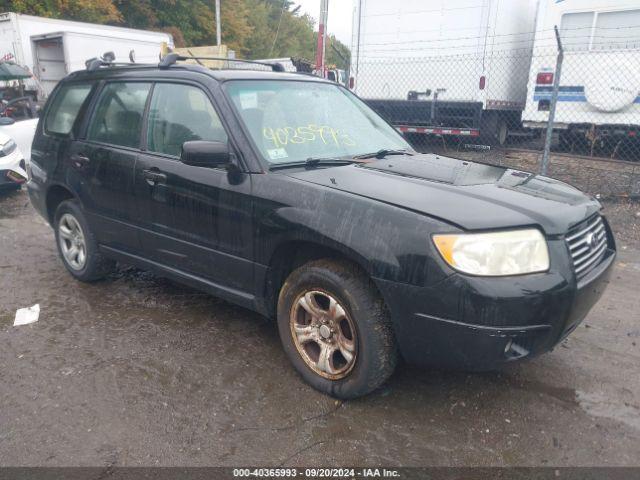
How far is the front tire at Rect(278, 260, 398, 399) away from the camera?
108 inches

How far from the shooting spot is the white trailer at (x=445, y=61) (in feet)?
36.2

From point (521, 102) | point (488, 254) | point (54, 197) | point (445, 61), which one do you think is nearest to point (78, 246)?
point (54, 197)

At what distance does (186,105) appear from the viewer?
3.60 meters

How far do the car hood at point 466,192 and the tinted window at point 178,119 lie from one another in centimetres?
74

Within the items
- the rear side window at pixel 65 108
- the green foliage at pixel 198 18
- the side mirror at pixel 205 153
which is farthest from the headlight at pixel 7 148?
the green foliage at pixel 198 18

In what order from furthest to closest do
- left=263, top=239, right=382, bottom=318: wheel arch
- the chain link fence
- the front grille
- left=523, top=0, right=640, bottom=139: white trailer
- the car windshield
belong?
1. the chain link fence
2. left=523, top=0, right=640, bottom=139: white trailer
3. the car windshield
4. left=263, top=239, right=382, bottom=318: wheel arch
5. the front grille

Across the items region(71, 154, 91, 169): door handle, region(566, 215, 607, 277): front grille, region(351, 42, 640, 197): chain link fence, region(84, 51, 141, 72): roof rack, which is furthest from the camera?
region(351, 42, 640, 197): chain link fence

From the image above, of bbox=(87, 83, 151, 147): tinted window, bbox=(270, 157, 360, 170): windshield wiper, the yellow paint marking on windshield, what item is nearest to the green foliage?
bbox=(87, 83, 151, 147): tinted window

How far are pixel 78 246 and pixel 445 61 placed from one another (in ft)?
28.0

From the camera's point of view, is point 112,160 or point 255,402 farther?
point 112,160

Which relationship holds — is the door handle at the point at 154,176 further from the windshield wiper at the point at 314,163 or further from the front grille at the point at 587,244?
the front grille at the point at 587,244

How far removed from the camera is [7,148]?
7.86 meters

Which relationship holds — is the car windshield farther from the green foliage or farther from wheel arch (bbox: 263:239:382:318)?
the green foliage

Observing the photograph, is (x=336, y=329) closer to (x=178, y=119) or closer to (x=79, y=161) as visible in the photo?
(x=178, y=119)
